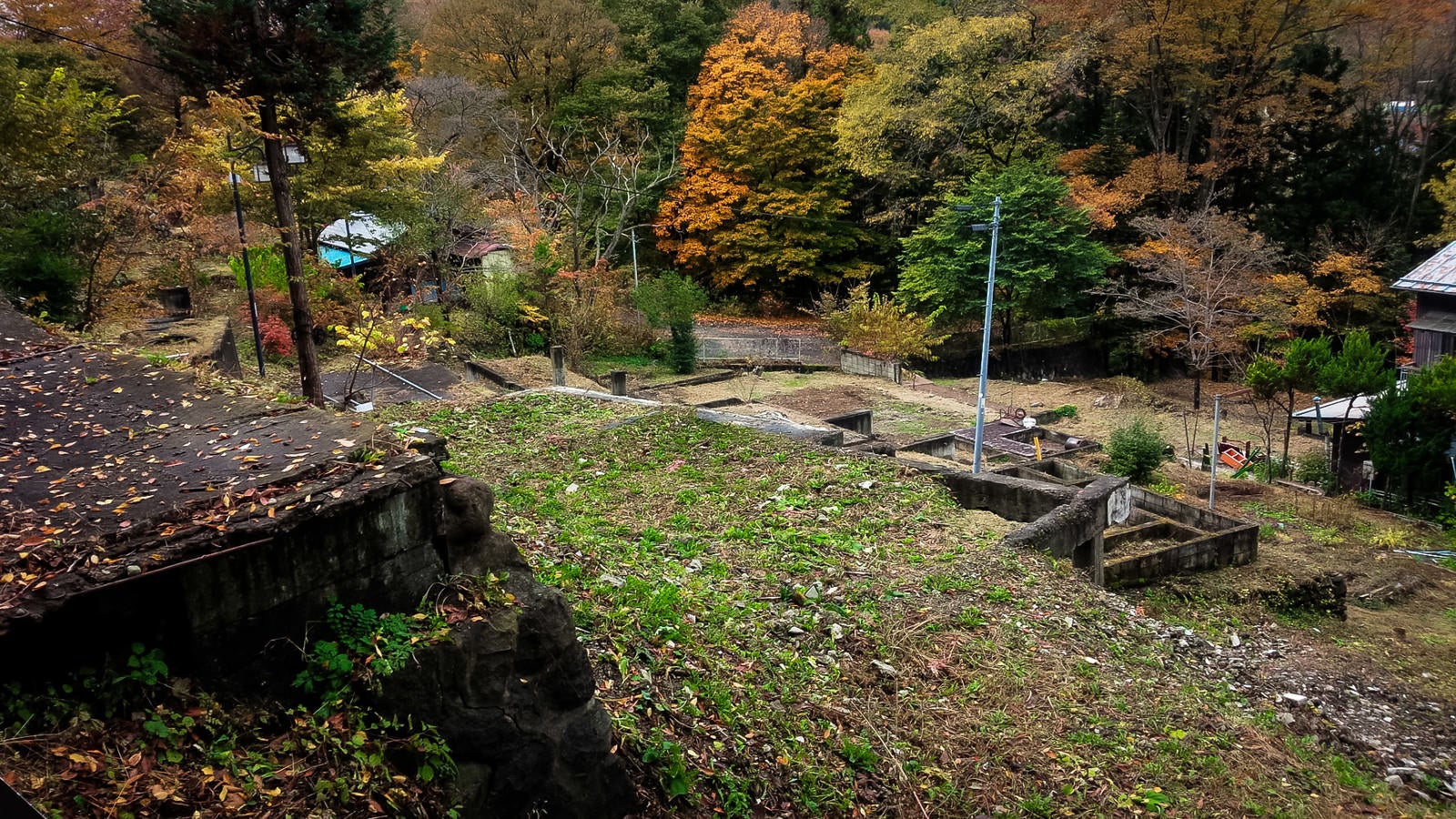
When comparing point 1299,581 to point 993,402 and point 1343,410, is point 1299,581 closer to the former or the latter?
point 1343,410

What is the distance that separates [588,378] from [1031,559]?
53.8ft

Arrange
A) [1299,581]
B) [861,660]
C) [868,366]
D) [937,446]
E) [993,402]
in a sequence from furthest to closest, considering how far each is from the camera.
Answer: [868,366] < [993,402] < [937,446] < [1299,581] < [861,660]

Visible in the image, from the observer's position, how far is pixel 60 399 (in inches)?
228

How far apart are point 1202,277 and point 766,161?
14.8 meters

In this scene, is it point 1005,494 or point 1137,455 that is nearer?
point 1005,494

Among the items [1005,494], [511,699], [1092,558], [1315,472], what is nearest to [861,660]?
[511,699]

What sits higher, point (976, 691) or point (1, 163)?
point (1, 163)

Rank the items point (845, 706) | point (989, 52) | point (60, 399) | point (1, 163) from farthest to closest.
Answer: point (989, 52)
point (1, 163)
point (845, 706)
point (60, 399)

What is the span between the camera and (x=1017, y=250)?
28328 mm

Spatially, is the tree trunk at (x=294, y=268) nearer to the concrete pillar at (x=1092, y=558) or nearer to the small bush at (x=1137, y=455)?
the concrete pillar at (x=1092, y=558)

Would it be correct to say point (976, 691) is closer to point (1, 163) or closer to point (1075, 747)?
point (1075, 747)

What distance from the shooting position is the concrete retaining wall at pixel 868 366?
1089 inches

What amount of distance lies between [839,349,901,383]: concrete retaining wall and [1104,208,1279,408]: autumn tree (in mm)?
7094

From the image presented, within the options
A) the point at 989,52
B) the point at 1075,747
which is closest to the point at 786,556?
the point at 1075,747
